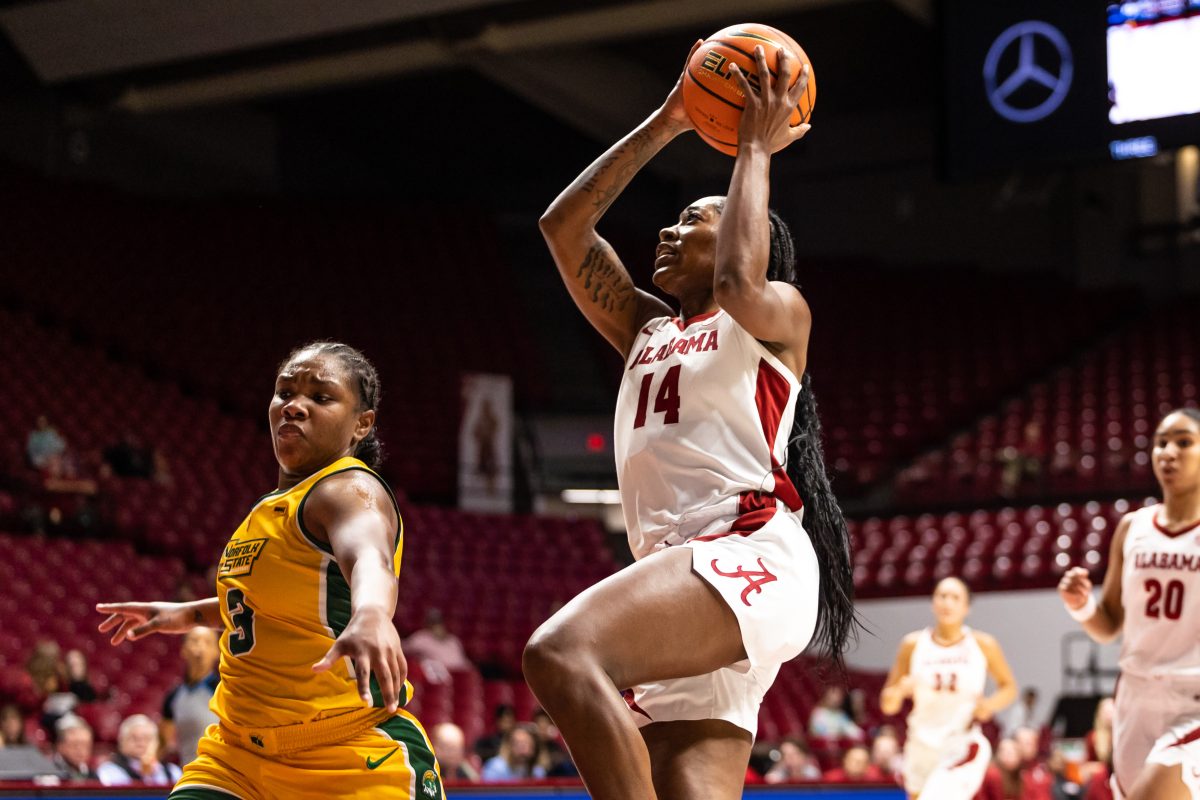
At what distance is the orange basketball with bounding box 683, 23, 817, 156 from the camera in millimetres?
3635

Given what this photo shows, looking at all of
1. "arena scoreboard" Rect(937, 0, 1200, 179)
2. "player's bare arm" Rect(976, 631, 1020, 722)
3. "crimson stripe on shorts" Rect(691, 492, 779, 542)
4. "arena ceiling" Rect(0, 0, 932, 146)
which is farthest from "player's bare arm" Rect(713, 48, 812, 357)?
"arena ceiling" Rect(0, 0, 932, 146)

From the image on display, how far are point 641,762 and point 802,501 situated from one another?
3.15ft

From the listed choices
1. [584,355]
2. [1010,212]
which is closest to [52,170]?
[584,355]

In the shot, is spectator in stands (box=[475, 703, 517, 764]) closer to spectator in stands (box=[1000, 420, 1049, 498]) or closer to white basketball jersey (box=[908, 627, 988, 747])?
white basketball jersey (box=[908, 627, 988, 747])

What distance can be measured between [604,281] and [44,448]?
11.5m

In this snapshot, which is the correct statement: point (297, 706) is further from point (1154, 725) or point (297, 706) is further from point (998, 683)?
point (998, 683)

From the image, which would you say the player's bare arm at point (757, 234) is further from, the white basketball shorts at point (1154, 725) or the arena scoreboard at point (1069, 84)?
the arena scoreboard at point (1069, 84)

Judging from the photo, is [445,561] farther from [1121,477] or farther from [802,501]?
[802,501]

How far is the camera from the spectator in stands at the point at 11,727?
942cm

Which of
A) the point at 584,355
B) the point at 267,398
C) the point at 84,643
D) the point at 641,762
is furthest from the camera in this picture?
the point at 584,355

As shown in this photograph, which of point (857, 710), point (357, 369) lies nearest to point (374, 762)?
point (357, 369)

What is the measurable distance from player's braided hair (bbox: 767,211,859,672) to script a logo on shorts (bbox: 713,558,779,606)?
1.43 feet

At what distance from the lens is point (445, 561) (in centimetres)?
1684

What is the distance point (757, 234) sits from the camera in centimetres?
334
